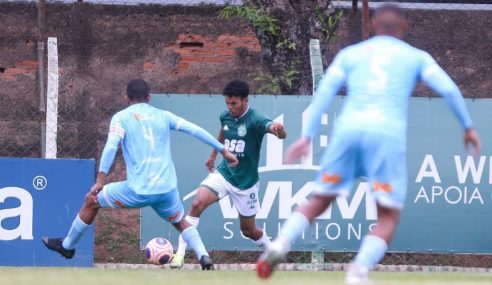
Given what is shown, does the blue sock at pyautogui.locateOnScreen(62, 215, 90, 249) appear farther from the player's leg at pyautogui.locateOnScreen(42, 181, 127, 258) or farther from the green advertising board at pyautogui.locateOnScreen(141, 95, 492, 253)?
the green advertising board at pyautogui.locateOnScreen(141, 95, 492, 253)

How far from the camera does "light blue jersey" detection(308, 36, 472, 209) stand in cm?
759

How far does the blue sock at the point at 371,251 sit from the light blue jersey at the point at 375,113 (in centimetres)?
24

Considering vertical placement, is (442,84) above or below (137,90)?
below

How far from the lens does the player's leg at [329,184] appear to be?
757 centimetres

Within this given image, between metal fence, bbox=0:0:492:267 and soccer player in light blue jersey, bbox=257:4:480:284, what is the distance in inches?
262

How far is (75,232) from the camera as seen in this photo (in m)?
11.8

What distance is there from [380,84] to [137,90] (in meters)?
4.16

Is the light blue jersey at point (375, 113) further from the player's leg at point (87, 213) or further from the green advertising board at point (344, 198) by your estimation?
the green advertising board at point (344, 198)

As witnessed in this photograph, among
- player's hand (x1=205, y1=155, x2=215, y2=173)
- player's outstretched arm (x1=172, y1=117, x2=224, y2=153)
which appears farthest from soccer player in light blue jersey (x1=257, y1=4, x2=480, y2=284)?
player's hand (x1=205, y1=155, x2=215, y2=173)

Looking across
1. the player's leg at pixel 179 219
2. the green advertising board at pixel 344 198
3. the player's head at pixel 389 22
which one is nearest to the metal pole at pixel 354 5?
the green advertising board at pixel 344 198

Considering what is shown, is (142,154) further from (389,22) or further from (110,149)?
(389,22)

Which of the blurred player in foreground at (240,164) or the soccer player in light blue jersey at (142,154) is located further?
the blurred player in foreground at (240,164)

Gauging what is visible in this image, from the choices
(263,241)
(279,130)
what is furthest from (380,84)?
(263,241)

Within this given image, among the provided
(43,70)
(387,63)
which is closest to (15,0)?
(43,70)
